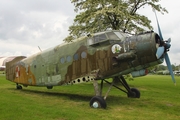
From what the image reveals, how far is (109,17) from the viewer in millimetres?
26438

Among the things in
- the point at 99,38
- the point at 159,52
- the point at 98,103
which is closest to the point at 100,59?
the point at 99,38

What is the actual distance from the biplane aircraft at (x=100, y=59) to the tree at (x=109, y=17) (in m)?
11.6

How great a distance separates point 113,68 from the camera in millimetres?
11562

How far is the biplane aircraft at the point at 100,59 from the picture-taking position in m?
10.7

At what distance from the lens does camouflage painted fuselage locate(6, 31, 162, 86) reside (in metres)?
10.8

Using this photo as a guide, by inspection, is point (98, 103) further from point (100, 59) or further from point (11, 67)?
point (11, 67)

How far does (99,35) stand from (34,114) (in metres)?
5.90

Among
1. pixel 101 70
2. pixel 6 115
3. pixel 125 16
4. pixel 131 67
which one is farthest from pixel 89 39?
pixel 125 16

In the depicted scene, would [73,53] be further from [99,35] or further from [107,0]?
[107,0]

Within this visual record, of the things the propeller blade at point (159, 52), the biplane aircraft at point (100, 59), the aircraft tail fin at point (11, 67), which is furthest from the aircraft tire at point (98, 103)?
the aircraft tail fin at point (11, 67)

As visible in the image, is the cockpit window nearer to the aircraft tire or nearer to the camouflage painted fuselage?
the camouflage painted fuselage

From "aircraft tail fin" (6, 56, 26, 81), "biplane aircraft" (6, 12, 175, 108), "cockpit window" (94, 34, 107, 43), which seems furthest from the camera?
"aircraft tail fin" (6, 56, 26, 81)

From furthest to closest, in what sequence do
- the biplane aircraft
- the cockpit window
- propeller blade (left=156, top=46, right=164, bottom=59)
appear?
the cockpit window
the biplane aircraft
propeller blade (left=156, top=46, right=164, bottom=59)

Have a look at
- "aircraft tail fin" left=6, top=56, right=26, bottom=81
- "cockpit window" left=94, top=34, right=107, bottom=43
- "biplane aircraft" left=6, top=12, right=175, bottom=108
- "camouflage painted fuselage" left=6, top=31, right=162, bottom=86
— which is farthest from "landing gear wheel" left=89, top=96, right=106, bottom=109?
"aircraft tail fin" left=6, top=56, right=26, bottom=81
